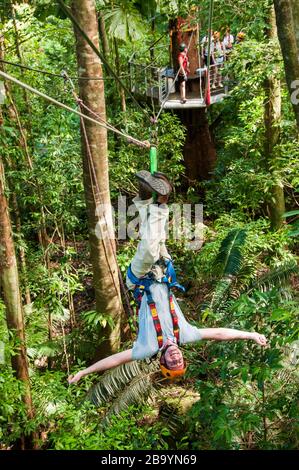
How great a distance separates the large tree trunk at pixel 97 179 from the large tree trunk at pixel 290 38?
169 centimetres

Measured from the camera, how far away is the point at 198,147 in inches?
432

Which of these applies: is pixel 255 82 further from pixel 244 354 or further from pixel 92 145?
pixel 244 354

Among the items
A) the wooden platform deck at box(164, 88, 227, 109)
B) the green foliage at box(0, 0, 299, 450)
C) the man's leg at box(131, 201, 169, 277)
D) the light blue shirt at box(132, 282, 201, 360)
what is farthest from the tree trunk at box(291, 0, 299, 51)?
the wooden platform deck at box(164, 88, 227, 109)

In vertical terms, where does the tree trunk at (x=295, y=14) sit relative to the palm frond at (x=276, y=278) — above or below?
above

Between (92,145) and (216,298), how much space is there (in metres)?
2.31

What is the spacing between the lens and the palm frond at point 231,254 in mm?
6277

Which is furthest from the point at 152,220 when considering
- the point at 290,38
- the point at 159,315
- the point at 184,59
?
the point at 184,59

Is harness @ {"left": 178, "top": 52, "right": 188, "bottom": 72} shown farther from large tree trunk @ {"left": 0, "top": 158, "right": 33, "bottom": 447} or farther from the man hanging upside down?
the man hanging upside down

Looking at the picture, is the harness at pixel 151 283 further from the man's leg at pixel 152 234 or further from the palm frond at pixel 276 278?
the palm frond at pixel 276 278

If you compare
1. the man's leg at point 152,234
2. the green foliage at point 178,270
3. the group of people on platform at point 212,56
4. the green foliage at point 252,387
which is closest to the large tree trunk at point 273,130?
the green foliage at point 178,270

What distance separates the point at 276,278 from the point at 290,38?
2668mm

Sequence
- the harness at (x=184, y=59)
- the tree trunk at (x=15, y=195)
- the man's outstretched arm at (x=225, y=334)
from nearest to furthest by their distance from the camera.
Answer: the man's outstretched arm at (x=225, y=334) < the tree trunk at (x=15, y=195) < the harness at (x=184, y=59)

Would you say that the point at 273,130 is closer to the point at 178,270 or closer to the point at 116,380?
the point at 178,270
